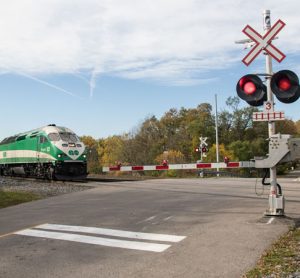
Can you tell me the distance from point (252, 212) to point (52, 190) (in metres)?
11.1

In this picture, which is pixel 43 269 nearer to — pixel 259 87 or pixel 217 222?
pixel 217 222

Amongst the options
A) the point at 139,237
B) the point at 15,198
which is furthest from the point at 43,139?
the point at 139,237

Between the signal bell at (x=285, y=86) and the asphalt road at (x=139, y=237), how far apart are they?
8.53 ft

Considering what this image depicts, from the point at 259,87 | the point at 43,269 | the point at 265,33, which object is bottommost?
the point at 43,269

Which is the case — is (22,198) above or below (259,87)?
below

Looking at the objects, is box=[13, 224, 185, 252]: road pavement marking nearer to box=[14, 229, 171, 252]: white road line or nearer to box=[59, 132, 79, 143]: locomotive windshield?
box=[14, 229, 171, 252]: white road line

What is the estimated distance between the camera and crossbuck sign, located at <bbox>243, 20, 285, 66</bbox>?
10.0m

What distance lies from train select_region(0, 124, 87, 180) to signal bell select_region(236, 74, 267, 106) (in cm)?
1812

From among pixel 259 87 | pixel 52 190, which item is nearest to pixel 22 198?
pixel 52 190

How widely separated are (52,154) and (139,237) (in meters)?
19.0

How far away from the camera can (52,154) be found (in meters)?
26.9

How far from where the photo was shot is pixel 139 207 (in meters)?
13.1

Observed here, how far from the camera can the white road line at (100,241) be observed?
786 cm

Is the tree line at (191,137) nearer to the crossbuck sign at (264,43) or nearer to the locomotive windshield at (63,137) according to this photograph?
the locomotive windshield at (63,137)
